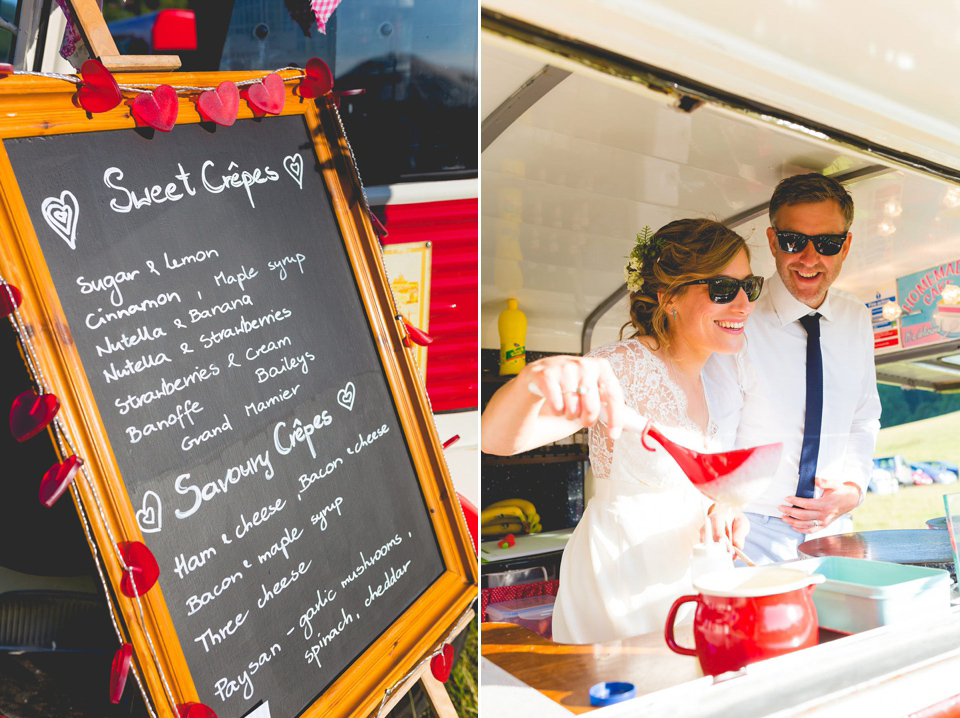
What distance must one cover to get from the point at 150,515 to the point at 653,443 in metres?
Answer: 1.18

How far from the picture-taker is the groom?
201 cm

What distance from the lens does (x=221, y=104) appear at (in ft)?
3.67

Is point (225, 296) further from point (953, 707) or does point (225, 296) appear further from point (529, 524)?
point (953, 707)

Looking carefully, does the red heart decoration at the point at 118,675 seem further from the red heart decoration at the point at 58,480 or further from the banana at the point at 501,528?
the banana at the point at 501,528

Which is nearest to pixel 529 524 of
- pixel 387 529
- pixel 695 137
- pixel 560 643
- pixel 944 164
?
pixel 560 643

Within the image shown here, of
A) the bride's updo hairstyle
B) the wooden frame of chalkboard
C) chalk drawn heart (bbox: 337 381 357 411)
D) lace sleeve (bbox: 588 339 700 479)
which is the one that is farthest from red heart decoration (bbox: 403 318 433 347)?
the bride's updo hairstyle

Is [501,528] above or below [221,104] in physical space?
below

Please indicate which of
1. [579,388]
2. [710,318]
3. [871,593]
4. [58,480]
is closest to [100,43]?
[58,480]

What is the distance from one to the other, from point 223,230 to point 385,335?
0.35 metres

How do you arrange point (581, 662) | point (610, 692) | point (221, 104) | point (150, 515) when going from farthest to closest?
point (581, 662)
point (610, 692)
point (221, 104)
point (150, 515)

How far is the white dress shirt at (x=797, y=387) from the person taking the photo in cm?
198

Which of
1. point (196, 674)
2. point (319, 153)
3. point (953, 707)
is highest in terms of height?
point (319, 153)

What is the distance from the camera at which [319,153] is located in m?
1.28

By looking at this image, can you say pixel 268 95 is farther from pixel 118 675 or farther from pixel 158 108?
pixel 118 675
